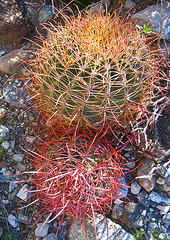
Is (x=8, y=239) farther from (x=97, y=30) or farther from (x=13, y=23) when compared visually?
(x=13, y=23)

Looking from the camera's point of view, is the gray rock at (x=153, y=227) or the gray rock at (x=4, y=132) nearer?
the gray rock at (x=153, y=227)

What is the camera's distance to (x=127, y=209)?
1437 millimetres

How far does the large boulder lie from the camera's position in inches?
68.2

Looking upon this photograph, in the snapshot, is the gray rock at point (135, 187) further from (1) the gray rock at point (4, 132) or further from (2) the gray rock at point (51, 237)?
(1) the gray rock at point (4, 132)

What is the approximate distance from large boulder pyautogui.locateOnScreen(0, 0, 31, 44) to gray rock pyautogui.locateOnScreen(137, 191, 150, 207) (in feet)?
5.26

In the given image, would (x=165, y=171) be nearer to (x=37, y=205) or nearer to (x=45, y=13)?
(x=37, y=205)

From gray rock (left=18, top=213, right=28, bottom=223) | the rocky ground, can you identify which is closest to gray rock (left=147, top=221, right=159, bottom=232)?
the rocky ground

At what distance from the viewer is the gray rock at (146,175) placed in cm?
146

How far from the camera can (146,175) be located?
4.80ft

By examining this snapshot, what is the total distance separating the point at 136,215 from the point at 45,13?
181cm

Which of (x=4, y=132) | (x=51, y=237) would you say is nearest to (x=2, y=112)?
(x=4, y=132)

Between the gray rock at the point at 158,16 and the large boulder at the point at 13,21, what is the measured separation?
96cm

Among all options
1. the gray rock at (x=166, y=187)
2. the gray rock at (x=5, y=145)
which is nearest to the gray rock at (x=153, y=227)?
the gray rock at (x=166, y=187)

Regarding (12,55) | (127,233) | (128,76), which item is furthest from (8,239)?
(12,55)
